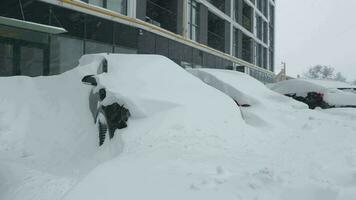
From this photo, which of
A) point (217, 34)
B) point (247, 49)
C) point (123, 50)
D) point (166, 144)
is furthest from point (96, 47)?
point (247, 49)

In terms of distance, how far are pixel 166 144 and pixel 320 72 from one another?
348ft

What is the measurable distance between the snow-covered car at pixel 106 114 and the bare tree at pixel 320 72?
102 m

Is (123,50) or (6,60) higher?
(123,50)

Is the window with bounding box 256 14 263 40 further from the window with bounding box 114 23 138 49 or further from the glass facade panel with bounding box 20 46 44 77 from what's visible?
the glass facade panel with bounding box 20 46 44 77

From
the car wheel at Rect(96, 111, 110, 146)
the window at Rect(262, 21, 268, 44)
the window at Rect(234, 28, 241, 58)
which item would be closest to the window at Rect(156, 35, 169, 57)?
the car wheel at Rect(96, 111, 110, 146)

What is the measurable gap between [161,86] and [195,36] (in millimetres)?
20487

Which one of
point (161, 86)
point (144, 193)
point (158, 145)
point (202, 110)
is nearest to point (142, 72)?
point (161, 86)

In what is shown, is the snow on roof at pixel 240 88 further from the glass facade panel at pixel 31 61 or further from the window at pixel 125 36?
the window at pixel 125 36

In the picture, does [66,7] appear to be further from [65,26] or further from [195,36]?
[195,36]

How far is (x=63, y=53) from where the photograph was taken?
14891 mm

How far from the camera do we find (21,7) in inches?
538

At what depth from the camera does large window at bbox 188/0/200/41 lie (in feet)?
84.5

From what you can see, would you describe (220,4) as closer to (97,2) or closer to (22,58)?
(97,2)

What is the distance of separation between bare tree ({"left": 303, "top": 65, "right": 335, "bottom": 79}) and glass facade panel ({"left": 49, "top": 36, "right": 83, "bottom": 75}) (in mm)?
94520
